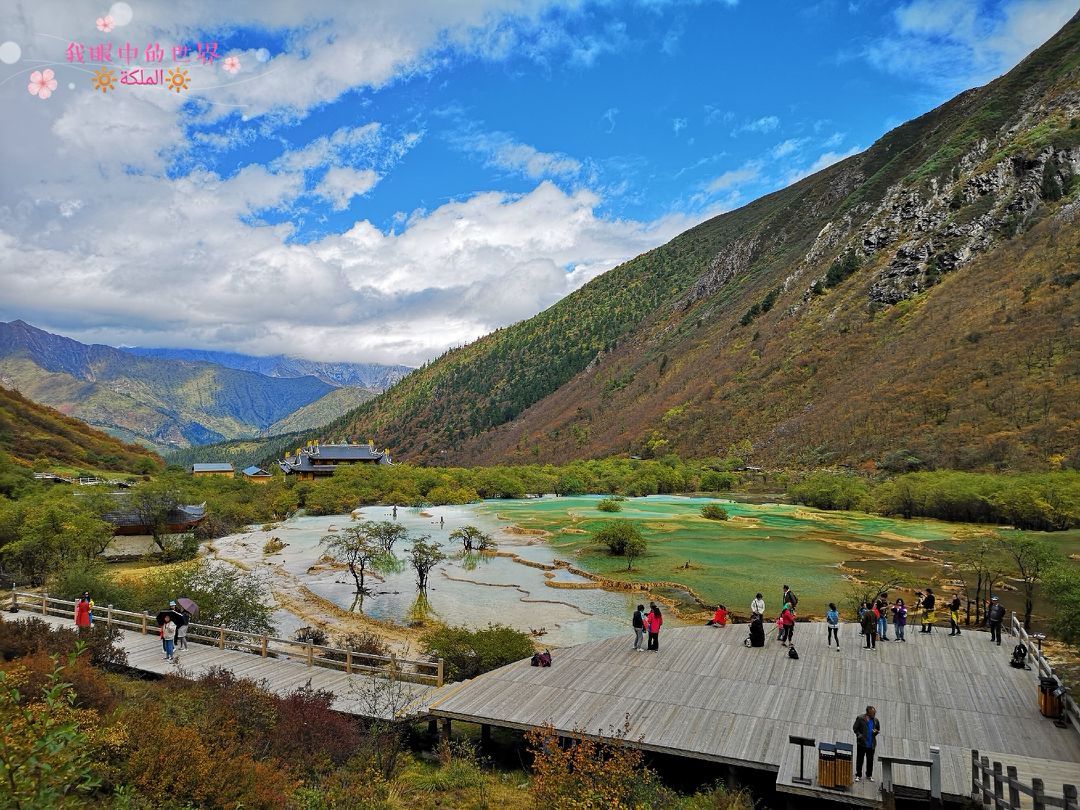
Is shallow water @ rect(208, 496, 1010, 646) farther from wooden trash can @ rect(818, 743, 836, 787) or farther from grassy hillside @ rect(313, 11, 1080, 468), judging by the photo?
grassy hillside @ rect(313, 11, 1080, 468)

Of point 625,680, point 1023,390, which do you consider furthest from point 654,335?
point 625,680

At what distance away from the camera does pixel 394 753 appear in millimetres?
14086

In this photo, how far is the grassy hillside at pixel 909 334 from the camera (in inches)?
2995

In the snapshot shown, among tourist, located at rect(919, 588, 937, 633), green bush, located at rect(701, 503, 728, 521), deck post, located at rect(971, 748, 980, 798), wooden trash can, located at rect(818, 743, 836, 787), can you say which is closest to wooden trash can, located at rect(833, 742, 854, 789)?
wooden trash can, located at rect(818, 743, 836, 787)

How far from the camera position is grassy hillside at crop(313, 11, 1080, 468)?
7606 cm

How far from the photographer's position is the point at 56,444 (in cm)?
9806

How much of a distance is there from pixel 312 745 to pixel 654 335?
190720mm

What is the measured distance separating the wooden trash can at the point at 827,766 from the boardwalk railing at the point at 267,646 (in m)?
9.68

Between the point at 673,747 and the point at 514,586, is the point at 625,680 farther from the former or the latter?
the point at 514,586

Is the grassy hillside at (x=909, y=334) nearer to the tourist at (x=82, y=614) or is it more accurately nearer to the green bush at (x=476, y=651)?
the green bush at (x=476, y=651)

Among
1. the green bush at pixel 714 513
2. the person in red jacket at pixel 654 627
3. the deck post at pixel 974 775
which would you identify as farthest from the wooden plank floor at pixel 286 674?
the green bush at pixel 714 513

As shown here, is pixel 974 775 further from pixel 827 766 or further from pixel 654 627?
pixel 654 627

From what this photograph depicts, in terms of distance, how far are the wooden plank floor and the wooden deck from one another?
105 centimetres

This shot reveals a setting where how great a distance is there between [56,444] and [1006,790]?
12166 cm
